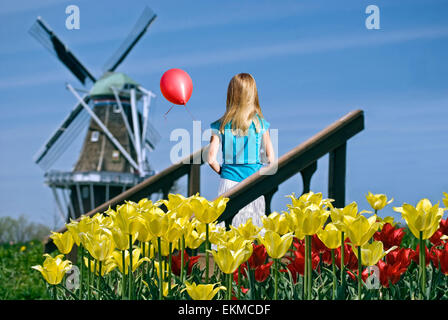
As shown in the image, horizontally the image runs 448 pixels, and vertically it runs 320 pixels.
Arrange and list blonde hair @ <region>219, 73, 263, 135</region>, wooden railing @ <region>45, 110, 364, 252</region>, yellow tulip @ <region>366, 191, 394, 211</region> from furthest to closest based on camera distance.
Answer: blonde hair @ <region>219, 73, 263, 135</region>, wooden railing @ <region>45, 110, 364, 252</region>, yellow tulip @ <region>366, 191, 394, 211</region>

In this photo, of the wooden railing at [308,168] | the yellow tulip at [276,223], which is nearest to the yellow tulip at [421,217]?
the yellow tulip at [276,223]

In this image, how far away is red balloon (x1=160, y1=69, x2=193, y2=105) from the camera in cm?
555

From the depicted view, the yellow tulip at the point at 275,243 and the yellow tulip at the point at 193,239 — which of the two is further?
the yellow tulip at the point at 193,239

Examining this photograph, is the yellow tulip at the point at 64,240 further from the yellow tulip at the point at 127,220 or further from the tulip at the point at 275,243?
the tulip at the point at 275,243

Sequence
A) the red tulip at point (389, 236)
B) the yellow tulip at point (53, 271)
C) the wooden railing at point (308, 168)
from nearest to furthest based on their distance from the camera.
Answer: the yellow tulip at point (53, 271) < the red tulip at point (389, 236) < the wooden railing at point (308, 168)

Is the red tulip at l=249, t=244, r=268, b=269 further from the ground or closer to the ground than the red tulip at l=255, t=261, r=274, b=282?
further from the ground

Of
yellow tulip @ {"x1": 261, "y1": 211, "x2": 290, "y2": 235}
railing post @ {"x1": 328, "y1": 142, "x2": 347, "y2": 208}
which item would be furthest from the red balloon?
yellow tulip @ {"x1": 261, "y1": 211, "x2": 290, "y2": 235}

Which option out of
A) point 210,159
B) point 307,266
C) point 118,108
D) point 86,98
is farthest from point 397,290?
point 86,98

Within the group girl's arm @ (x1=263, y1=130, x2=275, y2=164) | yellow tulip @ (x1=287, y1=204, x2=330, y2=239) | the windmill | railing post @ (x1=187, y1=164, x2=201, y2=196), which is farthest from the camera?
the windmill

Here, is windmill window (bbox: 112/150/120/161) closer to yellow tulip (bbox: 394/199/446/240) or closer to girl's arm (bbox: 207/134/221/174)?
girl's arm (bbox: 207/134/221/174)

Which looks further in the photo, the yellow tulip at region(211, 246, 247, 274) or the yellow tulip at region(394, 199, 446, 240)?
the yellow tulip at region(394, 199, 446, 240)

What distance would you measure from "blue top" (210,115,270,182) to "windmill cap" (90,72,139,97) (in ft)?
62.7

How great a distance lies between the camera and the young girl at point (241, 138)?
11.1 ft

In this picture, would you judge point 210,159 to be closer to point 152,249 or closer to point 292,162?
point 292,162
